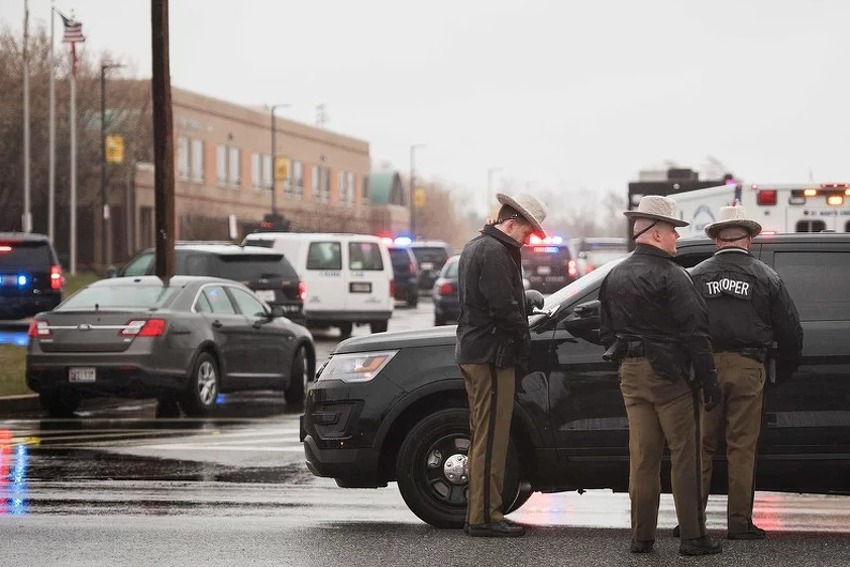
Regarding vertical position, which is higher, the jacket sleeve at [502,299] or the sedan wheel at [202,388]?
the jacket sleeve at [502,299]

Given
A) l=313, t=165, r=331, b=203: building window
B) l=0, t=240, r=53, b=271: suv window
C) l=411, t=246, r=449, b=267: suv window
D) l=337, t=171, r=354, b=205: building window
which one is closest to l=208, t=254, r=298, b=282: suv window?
l=0, t=240, r=53, b=271: suv window

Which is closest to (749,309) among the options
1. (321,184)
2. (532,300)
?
(532,300)

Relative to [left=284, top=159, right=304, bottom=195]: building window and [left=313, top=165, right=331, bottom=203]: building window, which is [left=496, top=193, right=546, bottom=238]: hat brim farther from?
[left=313, top=165, right=331, bottom=203]: building window

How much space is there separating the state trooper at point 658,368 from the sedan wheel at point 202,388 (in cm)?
897

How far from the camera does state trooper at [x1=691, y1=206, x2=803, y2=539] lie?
27.8ft

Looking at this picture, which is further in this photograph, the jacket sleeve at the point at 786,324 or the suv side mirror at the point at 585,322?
the suv side mirror at the point at 585,322

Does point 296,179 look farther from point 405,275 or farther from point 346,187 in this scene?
point 405,275

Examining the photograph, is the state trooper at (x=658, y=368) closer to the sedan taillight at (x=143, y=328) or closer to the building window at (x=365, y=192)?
the sedan taillight at (x=143, y=328)

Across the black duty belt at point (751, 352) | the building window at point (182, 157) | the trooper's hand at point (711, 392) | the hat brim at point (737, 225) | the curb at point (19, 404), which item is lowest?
the curb at point (19, 404)

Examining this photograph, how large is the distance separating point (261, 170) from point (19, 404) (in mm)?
67292

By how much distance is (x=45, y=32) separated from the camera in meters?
65.5

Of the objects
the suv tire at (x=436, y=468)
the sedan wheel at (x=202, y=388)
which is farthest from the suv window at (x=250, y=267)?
the suv tire at (x=436, y=468)

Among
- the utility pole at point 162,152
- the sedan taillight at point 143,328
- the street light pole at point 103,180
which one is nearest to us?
the sedan taillight at point 143,328

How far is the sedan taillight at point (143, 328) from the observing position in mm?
16062
